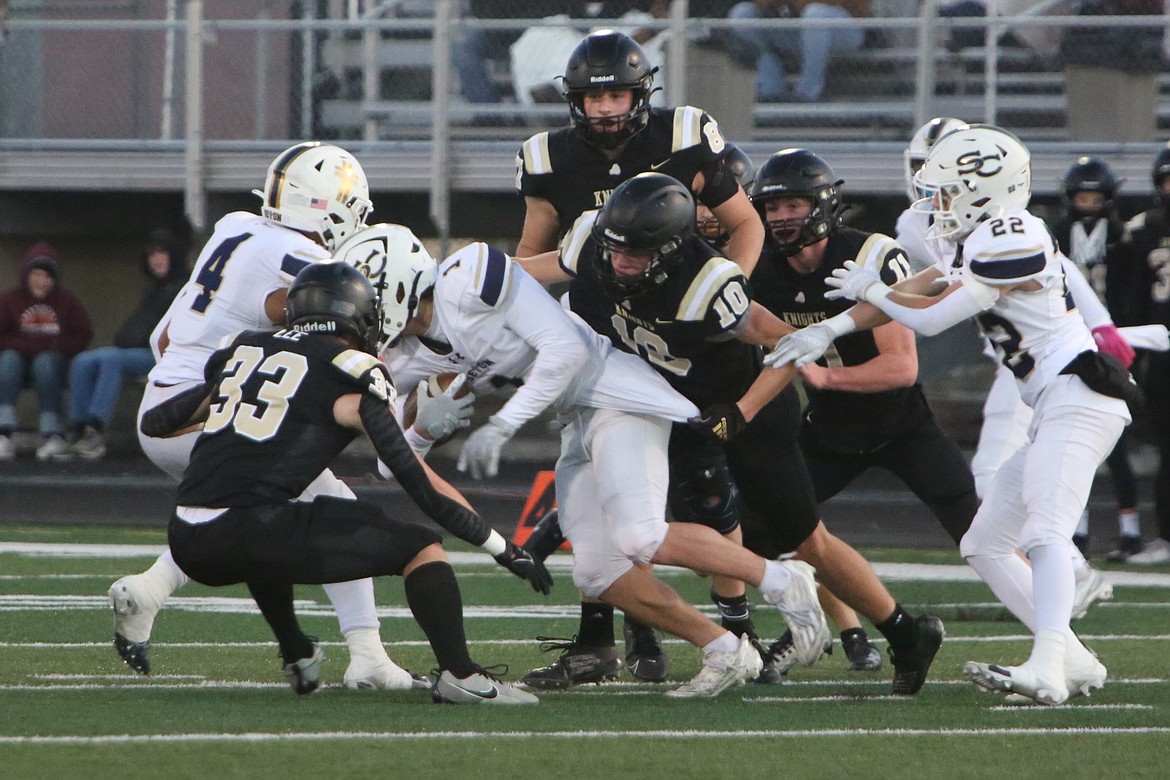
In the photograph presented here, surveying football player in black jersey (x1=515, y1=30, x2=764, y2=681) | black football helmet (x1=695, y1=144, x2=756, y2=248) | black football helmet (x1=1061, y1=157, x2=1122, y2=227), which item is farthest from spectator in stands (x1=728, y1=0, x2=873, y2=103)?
football player in black jersey (x1=515, y1=30, x2=764, y2=681)

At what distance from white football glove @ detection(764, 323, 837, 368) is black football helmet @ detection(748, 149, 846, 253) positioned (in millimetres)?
565

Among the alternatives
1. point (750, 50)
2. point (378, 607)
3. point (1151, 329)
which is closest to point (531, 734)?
point (1151, 329)

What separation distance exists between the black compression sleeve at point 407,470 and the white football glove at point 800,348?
0.99 metres

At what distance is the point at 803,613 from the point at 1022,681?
719mm

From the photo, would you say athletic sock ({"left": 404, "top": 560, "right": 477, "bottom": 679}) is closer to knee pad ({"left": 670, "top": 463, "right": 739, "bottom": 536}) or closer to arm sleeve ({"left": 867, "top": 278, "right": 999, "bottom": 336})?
knee pad ({"left": 670, "top": 463, "right": 739, "bottom": 536})

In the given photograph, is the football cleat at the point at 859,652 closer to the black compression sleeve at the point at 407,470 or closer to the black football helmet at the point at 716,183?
the black football helmet at the point at 716,183

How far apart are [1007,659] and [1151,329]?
1111 mm

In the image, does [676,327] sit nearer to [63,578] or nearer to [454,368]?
[454,368]

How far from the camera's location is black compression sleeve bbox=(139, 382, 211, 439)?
15.7ft

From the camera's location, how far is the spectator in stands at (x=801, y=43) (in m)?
11.3

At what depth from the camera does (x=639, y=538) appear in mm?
4789

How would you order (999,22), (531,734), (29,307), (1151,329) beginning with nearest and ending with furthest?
(531,734)
(1151,329)
(999,22)
(29,307)

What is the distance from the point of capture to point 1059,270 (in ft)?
16.2

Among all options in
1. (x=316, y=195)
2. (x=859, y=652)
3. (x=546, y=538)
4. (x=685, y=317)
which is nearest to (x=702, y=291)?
(x=685, y=317)
